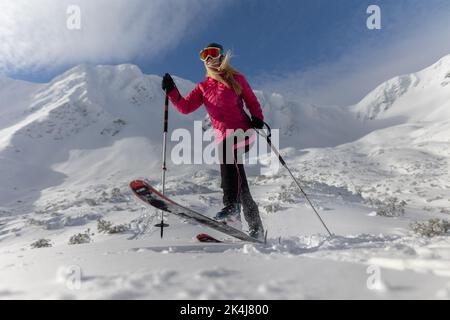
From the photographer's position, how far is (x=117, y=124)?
50.7 m

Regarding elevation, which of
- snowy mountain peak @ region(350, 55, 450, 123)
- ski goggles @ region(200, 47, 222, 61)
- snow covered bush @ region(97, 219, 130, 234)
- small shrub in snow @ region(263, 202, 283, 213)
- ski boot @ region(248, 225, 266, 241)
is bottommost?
snow covered bush @ region(97, 219, 130, 234)

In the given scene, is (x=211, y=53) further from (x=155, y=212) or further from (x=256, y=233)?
(x=155, y=212)

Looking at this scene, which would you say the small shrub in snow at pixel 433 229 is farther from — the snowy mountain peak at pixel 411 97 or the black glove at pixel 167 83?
the snowy mountain peak at pixel 411 97

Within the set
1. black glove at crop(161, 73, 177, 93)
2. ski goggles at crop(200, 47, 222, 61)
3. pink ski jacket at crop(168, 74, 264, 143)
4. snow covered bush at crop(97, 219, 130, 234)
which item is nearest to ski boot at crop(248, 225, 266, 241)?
pink ski jacket at crop(168, 74, 264, 143)

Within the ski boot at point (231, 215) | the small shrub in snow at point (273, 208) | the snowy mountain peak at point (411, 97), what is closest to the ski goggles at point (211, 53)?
the ski boot at point (231, 215)

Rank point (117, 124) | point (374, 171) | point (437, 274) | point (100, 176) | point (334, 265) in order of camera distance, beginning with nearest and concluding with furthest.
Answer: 1. point (437, 274)
2. point (334, 265)
3. point (374, 171)
4. point (100, 176)
5. point (117, 124)

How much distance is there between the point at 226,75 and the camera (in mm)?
4652

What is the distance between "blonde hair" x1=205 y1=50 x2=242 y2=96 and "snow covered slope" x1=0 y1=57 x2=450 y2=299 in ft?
7.47

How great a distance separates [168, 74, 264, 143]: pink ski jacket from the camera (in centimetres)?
459

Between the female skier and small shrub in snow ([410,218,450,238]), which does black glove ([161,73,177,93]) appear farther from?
small shrub in snow ([410,218,450,238])

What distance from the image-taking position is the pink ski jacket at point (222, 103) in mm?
4594
